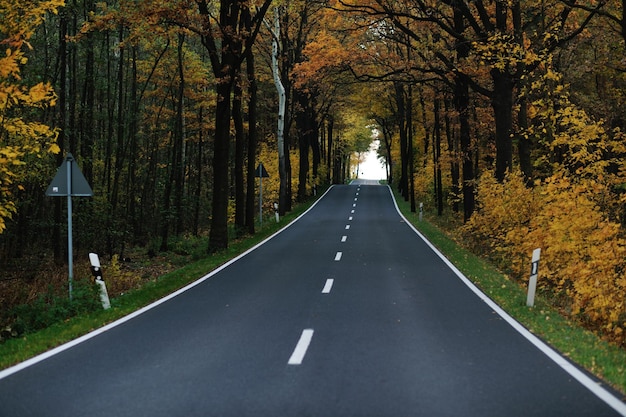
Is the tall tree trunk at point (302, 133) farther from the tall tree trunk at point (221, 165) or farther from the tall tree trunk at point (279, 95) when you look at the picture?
the tall tree trunk at point (221, 165)

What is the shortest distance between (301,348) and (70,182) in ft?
20.9

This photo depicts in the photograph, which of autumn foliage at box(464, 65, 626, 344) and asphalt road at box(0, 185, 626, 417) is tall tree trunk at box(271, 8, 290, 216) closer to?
autumn foliage at box(464, 65, 626, 344)

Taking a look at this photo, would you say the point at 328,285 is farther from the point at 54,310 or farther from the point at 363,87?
the point at 363,87

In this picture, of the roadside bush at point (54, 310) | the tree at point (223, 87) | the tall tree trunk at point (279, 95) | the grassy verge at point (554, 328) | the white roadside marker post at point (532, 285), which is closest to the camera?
the grassy verge at point (554, 328)

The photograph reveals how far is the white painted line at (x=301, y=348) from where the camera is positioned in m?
6.72

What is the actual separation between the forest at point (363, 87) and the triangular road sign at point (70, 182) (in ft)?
2.12

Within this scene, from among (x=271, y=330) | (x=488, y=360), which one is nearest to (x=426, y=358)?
(x=488, y=360)

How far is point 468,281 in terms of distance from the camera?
13.4 meters

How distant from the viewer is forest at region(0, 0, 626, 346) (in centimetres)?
1195

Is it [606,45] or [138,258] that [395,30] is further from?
[138,258]

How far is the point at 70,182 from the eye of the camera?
1101 centimetres

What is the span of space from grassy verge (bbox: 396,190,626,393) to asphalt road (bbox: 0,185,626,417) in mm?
282

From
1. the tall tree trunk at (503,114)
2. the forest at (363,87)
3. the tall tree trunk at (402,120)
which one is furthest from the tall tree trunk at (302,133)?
the tall tree trunk at (503,114)

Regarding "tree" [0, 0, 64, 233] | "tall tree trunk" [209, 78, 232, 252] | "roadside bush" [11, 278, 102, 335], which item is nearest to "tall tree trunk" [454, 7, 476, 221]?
"tall tree trunk" [209, 78, 232, 252]
